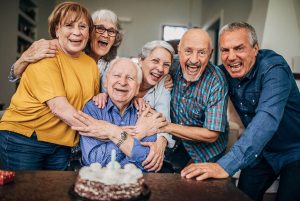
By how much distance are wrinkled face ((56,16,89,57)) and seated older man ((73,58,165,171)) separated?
23cm

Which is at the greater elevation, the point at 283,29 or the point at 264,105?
the point at 283,29

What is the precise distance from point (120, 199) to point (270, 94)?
109 cm

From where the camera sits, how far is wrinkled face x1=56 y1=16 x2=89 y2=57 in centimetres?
183

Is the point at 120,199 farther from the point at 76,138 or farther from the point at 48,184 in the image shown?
the point at 76,138

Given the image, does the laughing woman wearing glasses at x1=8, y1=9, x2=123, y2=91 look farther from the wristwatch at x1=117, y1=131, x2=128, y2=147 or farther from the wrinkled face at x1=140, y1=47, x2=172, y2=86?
the wristwatch at x1=117, y1=131, x2=128, y2=147

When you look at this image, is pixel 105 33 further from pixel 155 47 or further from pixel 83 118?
pixel 83 118

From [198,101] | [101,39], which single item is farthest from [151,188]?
[101,39]

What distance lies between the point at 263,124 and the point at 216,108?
14.9 inches

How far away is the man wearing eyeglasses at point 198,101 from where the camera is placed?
1.98 m

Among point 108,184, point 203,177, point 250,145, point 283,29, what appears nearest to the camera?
point 108,184

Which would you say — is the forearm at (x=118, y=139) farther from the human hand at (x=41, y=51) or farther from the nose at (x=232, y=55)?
the nose at (x=232, y=55)

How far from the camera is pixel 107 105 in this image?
1.82 meters

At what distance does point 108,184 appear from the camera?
1.01 metres

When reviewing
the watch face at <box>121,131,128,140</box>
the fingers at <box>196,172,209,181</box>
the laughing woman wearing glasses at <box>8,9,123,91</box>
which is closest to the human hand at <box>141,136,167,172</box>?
the watch face at <box>121,131,128,140</box>
